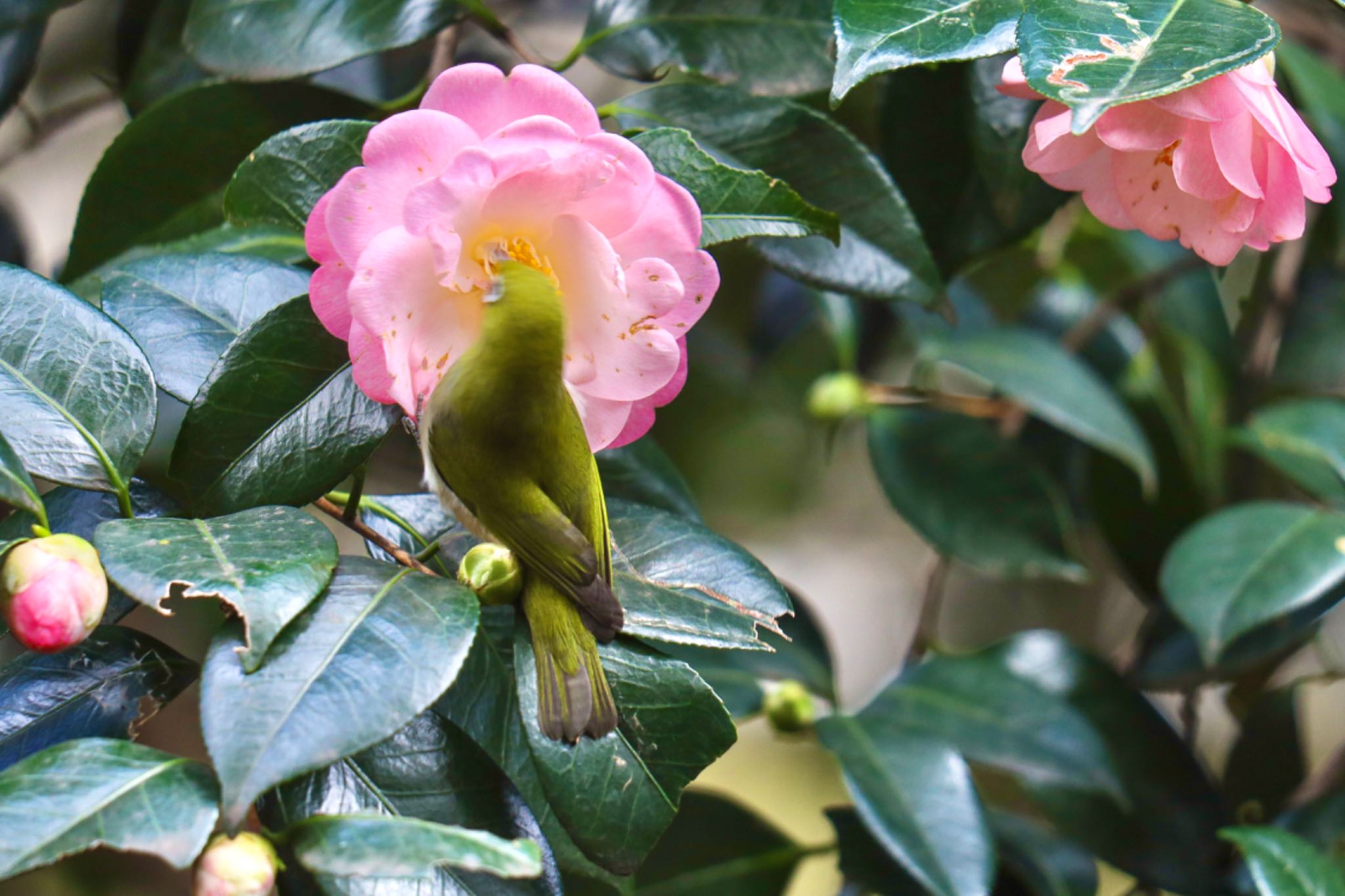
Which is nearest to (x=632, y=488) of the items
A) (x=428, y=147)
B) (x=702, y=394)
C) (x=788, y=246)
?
(x=788, y=246)

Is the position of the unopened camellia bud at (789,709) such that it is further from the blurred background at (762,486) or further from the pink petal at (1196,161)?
the pink petal at (1196,161)

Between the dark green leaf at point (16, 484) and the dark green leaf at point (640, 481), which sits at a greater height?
the dark green leaf at point (16, 484)

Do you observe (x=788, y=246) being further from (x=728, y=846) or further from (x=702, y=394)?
(x=702, y=394)

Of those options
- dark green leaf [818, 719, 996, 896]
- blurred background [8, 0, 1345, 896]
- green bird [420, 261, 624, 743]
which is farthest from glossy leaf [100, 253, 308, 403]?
dark green leaf [818, 719, 996, 896]

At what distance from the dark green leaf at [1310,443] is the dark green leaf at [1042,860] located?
1.44 ft

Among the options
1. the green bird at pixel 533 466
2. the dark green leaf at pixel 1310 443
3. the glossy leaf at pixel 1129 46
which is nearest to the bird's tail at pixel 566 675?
the green bird at pixel 533 466

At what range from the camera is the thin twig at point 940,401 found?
1.25 metres

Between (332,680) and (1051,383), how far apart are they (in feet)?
2.78

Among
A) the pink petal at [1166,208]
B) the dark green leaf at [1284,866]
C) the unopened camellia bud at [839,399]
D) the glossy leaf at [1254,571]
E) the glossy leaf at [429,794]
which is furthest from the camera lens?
the unopened camellia bud at [839,399]

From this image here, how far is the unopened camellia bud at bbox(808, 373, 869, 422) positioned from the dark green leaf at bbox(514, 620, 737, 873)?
0.70 m

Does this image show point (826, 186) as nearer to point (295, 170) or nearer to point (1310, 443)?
point (295, 170)

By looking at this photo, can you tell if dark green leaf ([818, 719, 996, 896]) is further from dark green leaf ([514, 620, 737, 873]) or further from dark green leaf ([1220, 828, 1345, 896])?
dark green leaf ([514, 620, 737, 873])

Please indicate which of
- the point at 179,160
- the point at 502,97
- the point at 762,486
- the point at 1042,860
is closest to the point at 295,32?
the point at 179,160

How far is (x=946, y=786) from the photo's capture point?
88cm
